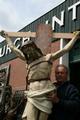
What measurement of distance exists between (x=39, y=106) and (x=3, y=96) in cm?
853

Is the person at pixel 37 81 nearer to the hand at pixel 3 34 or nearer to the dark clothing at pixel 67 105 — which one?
the dark clothing at pixel 67 105

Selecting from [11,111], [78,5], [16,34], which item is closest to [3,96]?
[11,111]

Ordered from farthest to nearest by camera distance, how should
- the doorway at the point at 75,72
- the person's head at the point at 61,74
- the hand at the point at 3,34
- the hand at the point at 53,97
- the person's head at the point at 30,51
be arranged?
the doorway at the point at 75,72 → the hand at the point at 3,34 → the person's head at the point at 61,74 → the person's head at the point at 30,51 → the hand at the point at 53,97

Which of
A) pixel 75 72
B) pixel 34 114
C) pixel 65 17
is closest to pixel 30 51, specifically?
pixel 34 114

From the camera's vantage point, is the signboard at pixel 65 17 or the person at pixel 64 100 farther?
the signboard at pixel 65 17

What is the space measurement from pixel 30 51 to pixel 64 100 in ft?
2.38

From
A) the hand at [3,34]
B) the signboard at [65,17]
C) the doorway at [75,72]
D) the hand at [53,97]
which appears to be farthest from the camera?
the doorway at [75,72]

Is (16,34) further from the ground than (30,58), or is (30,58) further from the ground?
(16,34)

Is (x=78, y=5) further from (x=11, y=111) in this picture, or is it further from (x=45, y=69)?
(x=45, y=69)

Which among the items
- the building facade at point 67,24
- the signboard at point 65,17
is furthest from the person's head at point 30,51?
the signboard at point 65,17

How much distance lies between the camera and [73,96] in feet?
14.9

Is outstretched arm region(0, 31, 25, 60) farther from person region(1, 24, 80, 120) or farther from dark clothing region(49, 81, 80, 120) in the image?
dark clothing region(49, 81, 80, 120)

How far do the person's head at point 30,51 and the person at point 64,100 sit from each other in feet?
1.12

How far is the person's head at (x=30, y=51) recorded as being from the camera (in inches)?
179
